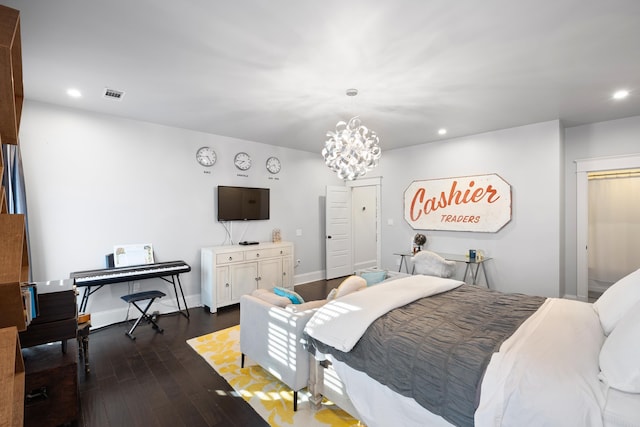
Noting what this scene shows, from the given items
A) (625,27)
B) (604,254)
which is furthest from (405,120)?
(604,254)

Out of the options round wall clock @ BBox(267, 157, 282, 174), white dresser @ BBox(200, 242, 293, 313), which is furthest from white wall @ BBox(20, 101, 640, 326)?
white dresser @ BBox(200, 242, 293, 313)

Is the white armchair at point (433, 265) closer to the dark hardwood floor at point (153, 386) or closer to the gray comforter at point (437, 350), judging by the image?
the gray comforter at point (437, 350)

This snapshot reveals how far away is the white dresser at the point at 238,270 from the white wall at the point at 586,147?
4.36 metres

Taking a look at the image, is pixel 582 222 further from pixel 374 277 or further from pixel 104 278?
pixel 104 278

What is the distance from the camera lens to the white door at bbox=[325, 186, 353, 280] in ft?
20.4

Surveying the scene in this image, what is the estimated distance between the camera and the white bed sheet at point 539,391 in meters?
1.26

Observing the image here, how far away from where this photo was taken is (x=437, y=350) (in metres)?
1.68

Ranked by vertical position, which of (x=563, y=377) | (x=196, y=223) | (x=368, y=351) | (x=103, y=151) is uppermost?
(x=103, y=151)

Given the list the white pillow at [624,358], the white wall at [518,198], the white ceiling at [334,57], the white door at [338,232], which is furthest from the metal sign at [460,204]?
the white pillow at [624,358]

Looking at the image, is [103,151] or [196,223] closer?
[103,151]

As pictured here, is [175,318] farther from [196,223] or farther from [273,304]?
[273,304]

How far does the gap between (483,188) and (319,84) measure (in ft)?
10.8

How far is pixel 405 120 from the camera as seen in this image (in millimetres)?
4055

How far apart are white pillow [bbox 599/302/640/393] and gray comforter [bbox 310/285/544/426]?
0.45 metres
